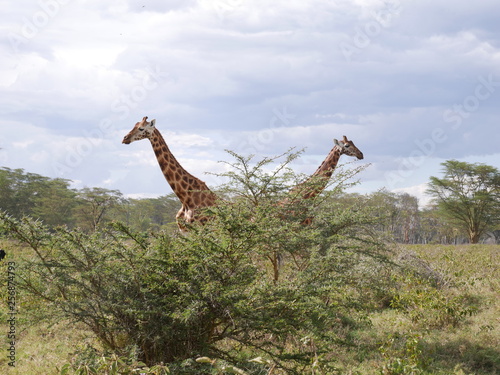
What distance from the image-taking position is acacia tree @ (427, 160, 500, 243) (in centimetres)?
2966

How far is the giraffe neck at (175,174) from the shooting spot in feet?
34.1

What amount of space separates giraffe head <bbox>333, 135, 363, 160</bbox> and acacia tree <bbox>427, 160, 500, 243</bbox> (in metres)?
20.4

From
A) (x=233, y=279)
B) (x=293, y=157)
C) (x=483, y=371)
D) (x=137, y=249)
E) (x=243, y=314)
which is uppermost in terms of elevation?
(x=293, y=157)

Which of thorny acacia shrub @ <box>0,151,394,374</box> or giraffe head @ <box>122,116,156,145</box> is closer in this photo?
thorny acacia shrub @ <box>0,151,394,374</box>

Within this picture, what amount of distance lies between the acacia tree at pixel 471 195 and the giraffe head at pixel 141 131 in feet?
78.3

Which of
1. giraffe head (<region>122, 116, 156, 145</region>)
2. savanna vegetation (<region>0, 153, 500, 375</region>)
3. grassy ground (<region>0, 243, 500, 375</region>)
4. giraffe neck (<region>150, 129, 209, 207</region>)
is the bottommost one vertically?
grassy ground (<region>0, 243, 500, 375</region>)

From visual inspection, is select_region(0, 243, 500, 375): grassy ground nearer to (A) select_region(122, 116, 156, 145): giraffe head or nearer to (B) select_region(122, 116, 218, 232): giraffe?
(B) select_region(122, 116, 218, 232): giraffe

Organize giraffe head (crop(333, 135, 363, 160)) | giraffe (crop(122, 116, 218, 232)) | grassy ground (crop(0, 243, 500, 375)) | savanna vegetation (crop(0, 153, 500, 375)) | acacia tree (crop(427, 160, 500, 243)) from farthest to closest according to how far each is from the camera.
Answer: acacia tree (crop(427, 160, 500, 243)), giraffe head (crop(333, 135, 363, 160)), giraffe (crop(122, 116, 218, 232)), grassy ground (crop(0, 243, 500, 375)), savanna vegetation (crop(0, 153, 500, 375))

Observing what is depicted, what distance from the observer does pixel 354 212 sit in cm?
692

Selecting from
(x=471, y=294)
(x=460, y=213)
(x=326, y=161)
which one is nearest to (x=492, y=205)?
(x=460, y=213)

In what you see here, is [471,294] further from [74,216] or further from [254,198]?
[74,216]

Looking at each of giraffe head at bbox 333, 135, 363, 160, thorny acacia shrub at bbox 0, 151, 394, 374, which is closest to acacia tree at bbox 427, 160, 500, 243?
giraffe head at bbox 333, 135, 363, 160

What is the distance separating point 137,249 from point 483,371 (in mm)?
3811

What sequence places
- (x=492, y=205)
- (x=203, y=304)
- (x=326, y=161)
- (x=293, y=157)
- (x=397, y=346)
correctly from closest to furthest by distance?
(x=203, y=304)
(x=397, y=346)
(x=293, y=157)
(x=326, y=161)
(x=492, y=205)
